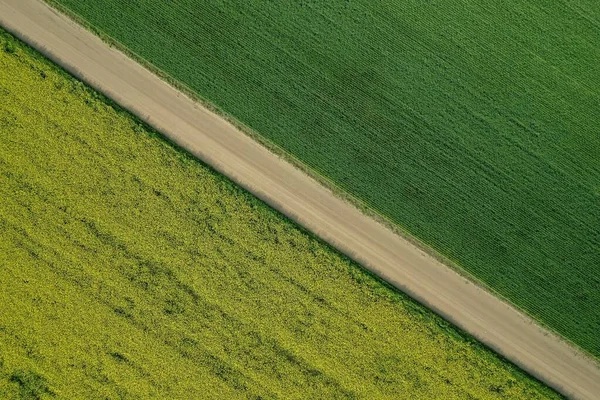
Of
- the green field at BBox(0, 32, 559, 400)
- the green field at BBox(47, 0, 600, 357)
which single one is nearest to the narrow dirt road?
the green field at BBox(0, 32, 559, 400)

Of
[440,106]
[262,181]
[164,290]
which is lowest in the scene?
[164,290]

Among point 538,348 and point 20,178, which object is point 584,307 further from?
point 20,178

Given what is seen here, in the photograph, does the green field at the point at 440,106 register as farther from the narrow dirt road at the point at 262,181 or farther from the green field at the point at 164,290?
the green field at the point at 164,290

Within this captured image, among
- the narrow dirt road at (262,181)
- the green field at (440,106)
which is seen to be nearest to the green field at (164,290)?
the narrow dirt road at (262,181)

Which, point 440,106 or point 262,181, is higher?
point 440,106

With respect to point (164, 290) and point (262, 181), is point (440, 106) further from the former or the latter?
point (164, 290)

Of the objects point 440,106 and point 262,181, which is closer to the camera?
point 440,106

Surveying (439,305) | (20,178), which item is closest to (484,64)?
(439,305)

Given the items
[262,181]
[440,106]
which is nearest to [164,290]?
[262,181]
